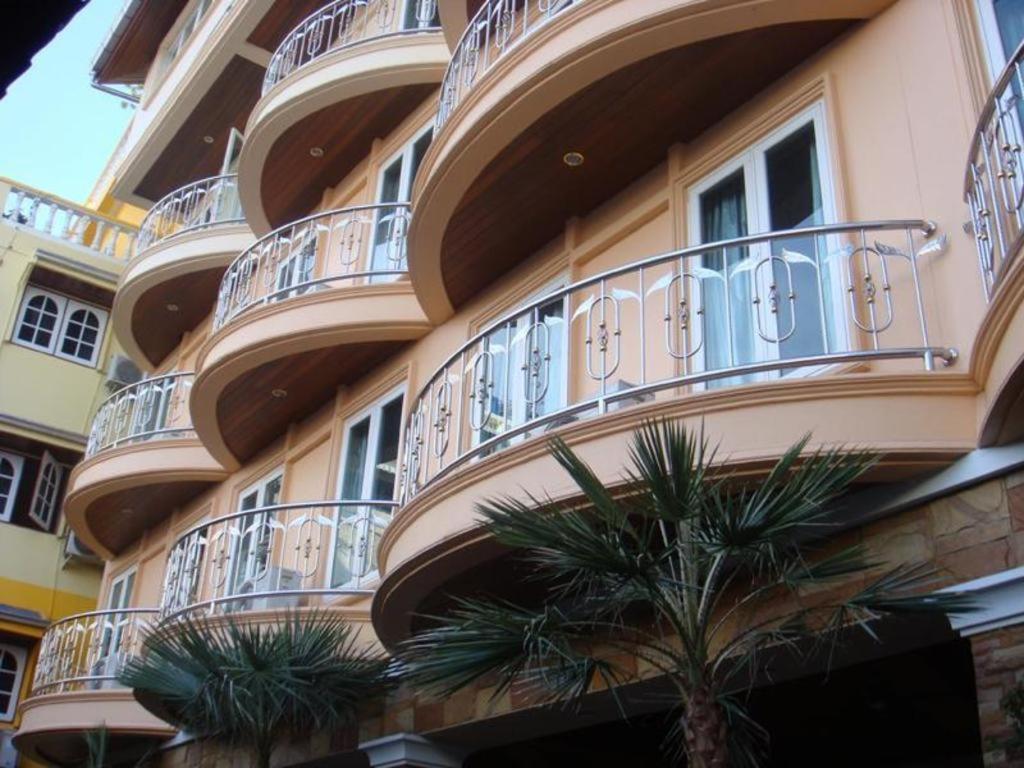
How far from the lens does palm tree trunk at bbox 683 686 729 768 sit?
5.69 metres

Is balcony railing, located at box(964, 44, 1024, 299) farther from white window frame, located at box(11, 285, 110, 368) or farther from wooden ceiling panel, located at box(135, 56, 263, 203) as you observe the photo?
white window frame, located at box(11, 285, 110, 368)

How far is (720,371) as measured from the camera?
7383 millimetres

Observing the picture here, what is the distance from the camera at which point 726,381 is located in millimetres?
8383

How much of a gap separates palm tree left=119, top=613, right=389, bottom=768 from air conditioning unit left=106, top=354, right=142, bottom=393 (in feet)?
50.3

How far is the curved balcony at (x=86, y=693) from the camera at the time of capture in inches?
614

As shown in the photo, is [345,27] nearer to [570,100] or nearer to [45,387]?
[570,100]

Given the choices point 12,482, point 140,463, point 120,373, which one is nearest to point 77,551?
point 12,482

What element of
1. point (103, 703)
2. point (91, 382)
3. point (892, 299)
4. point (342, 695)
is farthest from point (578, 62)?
point (91, 382)

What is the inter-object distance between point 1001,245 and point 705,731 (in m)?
3.08

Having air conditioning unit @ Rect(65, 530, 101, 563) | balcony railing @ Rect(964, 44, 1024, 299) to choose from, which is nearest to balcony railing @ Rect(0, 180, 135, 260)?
air conditioning unit @ Rect(65, 530, 101, 563)

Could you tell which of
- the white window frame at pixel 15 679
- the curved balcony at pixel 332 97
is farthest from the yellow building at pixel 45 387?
the curved balcony at pixel 332 97

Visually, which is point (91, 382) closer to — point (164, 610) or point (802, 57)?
point (164, 610)

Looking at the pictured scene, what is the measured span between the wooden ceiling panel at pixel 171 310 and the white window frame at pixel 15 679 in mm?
5991

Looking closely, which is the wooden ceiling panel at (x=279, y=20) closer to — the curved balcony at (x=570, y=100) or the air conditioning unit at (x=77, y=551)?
the curved balcony at (x=570, y=100)
